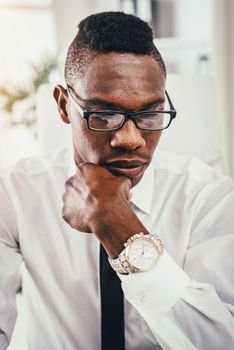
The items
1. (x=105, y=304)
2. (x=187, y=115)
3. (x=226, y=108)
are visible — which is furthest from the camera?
(x=226, y=108)

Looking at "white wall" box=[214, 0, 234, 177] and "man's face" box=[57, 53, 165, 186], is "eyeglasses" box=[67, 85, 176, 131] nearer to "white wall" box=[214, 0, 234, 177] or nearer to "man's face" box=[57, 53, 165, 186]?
"man's face" box=[57, 53, 165, 186]

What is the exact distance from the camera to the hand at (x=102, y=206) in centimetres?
81

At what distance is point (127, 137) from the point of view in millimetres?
884

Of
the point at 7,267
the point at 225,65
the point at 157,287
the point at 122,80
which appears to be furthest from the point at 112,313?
the point at 225,65

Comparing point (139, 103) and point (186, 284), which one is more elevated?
point (139, 103)

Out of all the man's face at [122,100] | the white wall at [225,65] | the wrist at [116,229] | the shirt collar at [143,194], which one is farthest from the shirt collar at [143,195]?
the white wall at [225,65]

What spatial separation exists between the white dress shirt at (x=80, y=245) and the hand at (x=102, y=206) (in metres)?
0.17

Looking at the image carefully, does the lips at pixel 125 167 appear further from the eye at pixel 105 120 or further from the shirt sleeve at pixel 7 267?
the shirt sleeve at pixel 7 267

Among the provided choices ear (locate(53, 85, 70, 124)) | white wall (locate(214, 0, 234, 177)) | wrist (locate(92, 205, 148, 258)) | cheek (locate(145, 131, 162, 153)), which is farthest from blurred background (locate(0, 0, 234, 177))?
wrist (locate(92, 205, 148, 258))

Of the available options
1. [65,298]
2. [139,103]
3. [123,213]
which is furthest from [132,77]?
[65,298]

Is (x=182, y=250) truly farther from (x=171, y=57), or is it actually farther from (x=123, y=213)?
(x=171, y=57)

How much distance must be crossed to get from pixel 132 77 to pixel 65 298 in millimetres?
572

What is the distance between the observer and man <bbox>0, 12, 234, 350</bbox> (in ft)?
2.65

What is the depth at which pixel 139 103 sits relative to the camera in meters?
0.89
